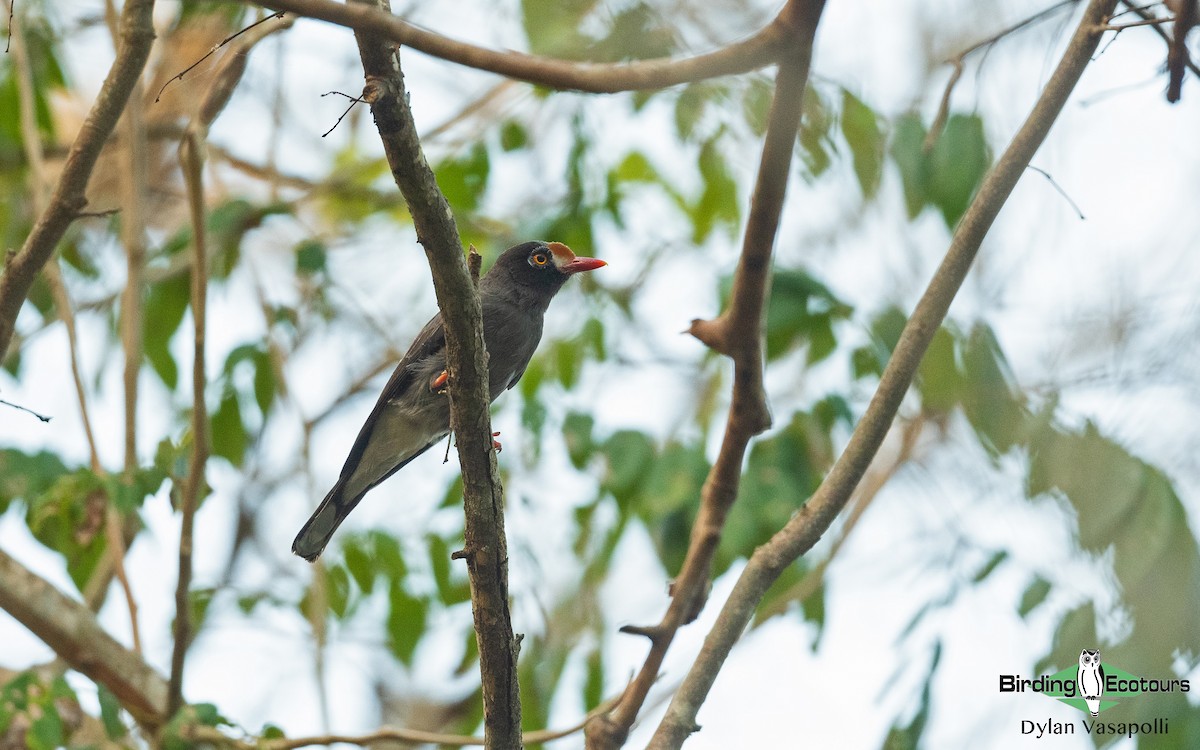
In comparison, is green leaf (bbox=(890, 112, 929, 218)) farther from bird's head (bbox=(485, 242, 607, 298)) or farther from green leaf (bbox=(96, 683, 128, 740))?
green leaf (bbox=(96, 683, 128, 740))

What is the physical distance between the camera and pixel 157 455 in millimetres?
4219

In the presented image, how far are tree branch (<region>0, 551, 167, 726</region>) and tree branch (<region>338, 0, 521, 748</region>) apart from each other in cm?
222

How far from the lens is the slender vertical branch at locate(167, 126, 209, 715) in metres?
4.59

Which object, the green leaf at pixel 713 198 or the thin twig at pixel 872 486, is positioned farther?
the thin twig at pixel 872 486

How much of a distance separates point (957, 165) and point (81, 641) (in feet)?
13.3

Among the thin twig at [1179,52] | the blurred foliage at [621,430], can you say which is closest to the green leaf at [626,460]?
the blurred foliage at [621,430]

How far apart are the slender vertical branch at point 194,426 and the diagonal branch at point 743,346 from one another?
195 centimetres

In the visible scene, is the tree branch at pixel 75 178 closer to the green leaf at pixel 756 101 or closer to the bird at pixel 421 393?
the bird at pixel 421 393

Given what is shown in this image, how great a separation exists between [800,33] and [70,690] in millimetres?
3413

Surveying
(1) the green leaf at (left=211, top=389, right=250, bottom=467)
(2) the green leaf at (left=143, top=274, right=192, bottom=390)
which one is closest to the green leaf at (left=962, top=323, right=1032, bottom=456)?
(1) the green leaf at (left=211, top=389, right=250, bottom=467)

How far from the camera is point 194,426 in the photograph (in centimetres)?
462

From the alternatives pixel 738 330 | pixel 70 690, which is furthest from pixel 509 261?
pixel 70 690

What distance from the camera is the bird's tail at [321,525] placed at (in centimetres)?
506

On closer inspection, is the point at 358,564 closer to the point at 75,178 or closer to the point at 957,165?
the point at 75,178
